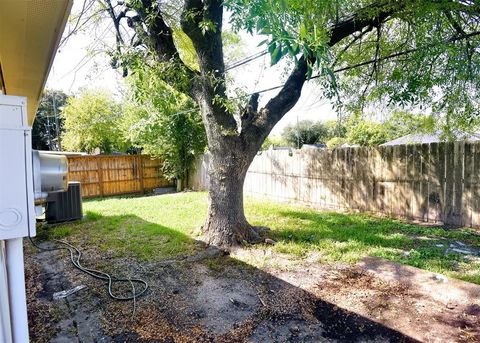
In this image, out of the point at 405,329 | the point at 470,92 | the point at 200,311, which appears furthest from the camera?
the point at 470,92

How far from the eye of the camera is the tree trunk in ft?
14.8

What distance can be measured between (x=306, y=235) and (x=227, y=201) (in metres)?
1.52

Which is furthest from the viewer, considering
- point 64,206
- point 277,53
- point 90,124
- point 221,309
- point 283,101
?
point 90,124

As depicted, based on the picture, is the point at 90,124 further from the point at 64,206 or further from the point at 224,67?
the point at 224,67

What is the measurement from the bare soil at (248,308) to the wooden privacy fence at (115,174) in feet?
24.8

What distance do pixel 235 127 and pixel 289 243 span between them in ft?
6.49

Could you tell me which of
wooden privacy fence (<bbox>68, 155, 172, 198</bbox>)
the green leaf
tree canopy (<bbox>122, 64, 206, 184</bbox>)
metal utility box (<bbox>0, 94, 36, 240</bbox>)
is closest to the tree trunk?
the green leaf

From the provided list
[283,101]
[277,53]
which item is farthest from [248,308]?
[283,101]

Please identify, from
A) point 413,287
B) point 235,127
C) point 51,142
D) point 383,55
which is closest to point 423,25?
point 383,55

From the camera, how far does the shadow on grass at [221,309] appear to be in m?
2.41

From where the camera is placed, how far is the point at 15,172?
2.61ft

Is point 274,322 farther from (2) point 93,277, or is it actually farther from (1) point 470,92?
(1) point 470,92

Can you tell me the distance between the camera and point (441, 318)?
257 cm

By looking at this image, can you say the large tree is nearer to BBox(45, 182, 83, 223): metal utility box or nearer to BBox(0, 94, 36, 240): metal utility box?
BBox(0, 94, 36, 240): metal utility box
